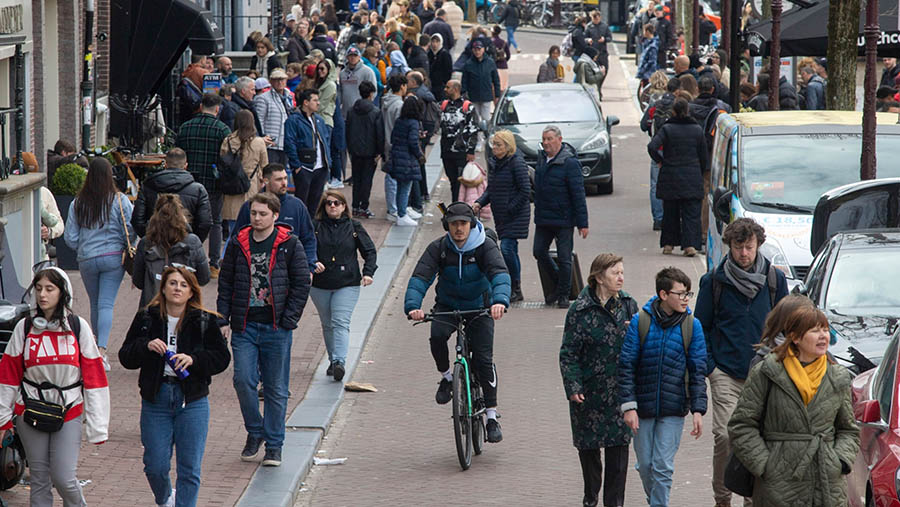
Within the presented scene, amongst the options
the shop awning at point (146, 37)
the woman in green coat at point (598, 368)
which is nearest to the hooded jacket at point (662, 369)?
the woman in green coat at point (598, 368)

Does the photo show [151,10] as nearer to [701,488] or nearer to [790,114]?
[790,114]

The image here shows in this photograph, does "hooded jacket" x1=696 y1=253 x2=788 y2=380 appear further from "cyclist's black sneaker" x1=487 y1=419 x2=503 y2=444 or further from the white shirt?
the white shirt

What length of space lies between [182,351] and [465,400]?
250cm

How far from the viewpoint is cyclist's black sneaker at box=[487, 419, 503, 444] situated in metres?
10.3

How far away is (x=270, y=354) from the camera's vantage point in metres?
9.70

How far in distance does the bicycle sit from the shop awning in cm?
1227

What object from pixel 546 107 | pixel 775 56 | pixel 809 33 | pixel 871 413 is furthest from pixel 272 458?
pixel 546 107

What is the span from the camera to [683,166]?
17.2m

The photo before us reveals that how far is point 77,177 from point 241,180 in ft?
6.33

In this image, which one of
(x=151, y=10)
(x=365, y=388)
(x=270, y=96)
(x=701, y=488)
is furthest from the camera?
(x=151, y=10)

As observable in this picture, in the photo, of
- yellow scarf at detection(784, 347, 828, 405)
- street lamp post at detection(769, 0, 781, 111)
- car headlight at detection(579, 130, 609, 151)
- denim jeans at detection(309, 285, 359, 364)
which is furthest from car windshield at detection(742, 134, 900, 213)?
car headlight at detection(579, 130, 609, 151)

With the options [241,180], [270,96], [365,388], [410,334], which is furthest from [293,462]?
[270,96]

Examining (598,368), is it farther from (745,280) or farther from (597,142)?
(597,142)

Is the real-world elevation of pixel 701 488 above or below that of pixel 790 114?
→ below
